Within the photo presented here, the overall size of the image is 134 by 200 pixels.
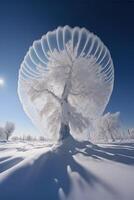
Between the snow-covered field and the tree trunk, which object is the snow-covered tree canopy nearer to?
the tree trunk

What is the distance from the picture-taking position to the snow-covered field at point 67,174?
177cm

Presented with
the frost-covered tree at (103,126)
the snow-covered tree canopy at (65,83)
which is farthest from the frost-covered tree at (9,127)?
the frost-covered tree at (103,126)

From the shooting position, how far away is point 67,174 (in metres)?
2.09

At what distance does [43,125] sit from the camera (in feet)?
11.1

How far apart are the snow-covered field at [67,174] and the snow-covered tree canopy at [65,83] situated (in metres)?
0.49

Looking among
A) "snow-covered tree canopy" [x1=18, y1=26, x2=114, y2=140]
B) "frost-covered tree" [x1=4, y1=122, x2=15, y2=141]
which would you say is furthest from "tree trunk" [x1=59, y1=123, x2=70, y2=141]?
"frost-covered tree" [x1=4, y1=122, x2=15, y2=141]

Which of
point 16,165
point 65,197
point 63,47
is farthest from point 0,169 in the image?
point 63,47

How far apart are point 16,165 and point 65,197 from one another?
74cm

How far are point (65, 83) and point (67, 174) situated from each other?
1.47m

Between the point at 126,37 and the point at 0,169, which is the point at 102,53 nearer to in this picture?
the point at 126,37

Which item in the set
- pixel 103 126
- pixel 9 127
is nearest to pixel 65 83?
pixel 103 126

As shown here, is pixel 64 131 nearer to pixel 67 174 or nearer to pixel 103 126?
pixel 103 126

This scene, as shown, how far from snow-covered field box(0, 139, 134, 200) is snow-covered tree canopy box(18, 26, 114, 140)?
0.49 meters

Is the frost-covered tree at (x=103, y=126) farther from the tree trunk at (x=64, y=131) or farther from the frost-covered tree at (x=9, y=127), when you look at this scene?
the frost-covered tree at (x=9, y=127)
